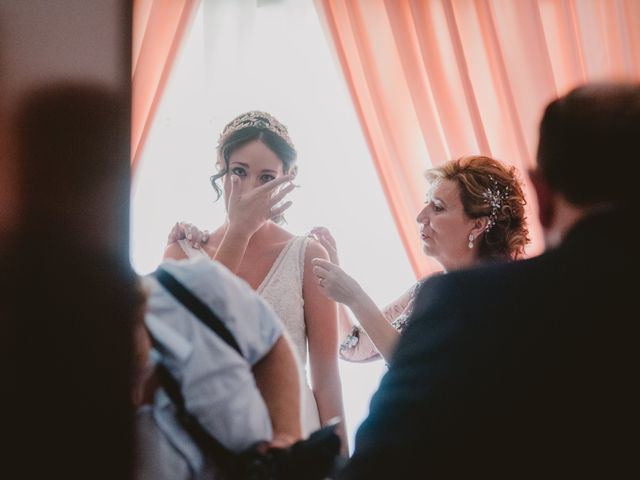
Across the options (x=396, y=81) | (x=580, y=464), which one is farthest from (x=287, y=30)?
(x=580, y=464)

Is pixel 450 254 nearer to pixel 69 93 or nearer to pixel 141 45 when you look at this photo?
pixel 141 45

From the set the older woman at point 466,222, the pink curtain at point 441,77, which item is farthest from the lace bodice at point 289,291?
the pink curtain at point 441,77

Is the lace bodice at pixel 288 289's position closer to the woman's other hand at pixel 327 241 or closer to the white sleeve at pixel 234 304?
the woman's other hand at pixel 327 241

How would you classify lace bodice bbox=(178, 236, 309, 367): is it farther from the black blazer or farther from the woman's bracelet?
the black blazer

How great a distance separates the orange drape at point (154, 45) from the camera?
2.04 m

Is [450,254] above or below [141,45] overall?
below

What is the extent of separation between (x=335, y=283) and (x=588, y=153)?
3.07 ft

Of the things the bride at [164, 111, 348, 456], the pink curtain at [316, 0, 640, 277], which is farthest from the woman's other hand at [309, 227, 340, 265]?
the pink curtain at [316, 0, 640, 277]

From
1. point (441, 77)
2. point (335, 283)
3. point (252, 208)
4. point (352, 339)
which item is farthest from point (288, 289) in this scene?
point (441, 77)

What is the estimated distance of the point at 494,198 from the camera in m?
1.69

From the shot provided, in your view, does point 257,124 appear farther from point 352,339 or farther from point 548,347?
point 548,347

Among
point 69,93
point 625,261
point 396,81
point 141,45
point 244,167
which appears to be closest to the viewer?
point 69,93

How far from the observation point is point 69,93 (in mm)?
523

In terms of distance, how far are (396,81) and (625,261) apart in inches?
64.6
